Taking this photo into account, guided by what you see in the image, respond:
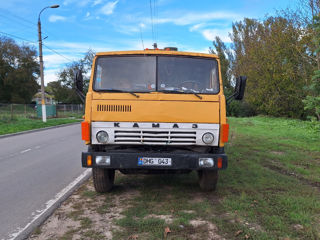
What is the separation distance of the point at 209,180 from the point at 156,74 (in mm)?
2017

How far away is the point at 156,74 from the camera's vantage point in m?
4.85

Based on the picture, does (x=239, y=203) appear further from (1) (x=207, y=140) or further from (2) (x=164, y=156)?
(2) (x=164, y=156)

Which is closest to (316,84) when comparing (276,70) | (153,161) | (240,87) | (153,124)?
(240,87)

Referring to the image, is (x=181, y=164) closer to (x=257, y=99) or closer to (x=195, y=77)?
(x=195, y=77)

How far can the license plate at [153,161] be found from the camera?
4.36 meters

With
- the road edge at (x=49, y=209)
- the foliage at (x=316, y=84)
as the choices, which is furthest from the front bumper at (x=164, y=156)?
the foliage at (x=316, y=84)

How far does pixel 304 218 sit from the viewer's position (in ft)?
12.3

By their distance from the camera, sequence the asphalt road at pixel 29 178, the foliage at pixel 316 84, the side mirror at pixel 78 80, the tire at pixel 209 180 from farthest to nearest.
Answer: the foliage at pixel 316 84, the side mirror at pixel 78 80, the tire at pixel 209 180, the asphalt road at pixel 29 178

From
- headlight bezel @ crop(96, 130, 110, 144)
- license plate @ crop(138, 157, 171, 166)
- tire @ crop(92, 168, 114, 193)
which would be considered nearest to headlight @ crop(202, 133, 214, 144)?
license plate @ crop(138, 157, 171, 166)

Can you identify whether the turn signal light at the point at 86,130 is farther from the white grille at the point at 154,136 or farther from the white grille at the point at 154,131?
the white grille at the point at 154,136

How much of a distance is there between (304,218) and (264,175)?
2326 mm

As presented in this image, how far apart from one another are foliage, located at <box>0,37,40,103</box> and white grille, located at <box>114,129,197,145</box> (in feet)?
172

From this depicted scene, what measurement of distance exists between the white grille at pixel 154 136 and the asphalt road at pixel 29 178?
1640mm

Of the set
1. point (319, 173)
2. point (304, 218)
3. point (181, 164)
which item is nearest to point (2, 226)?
point (181, 164)
